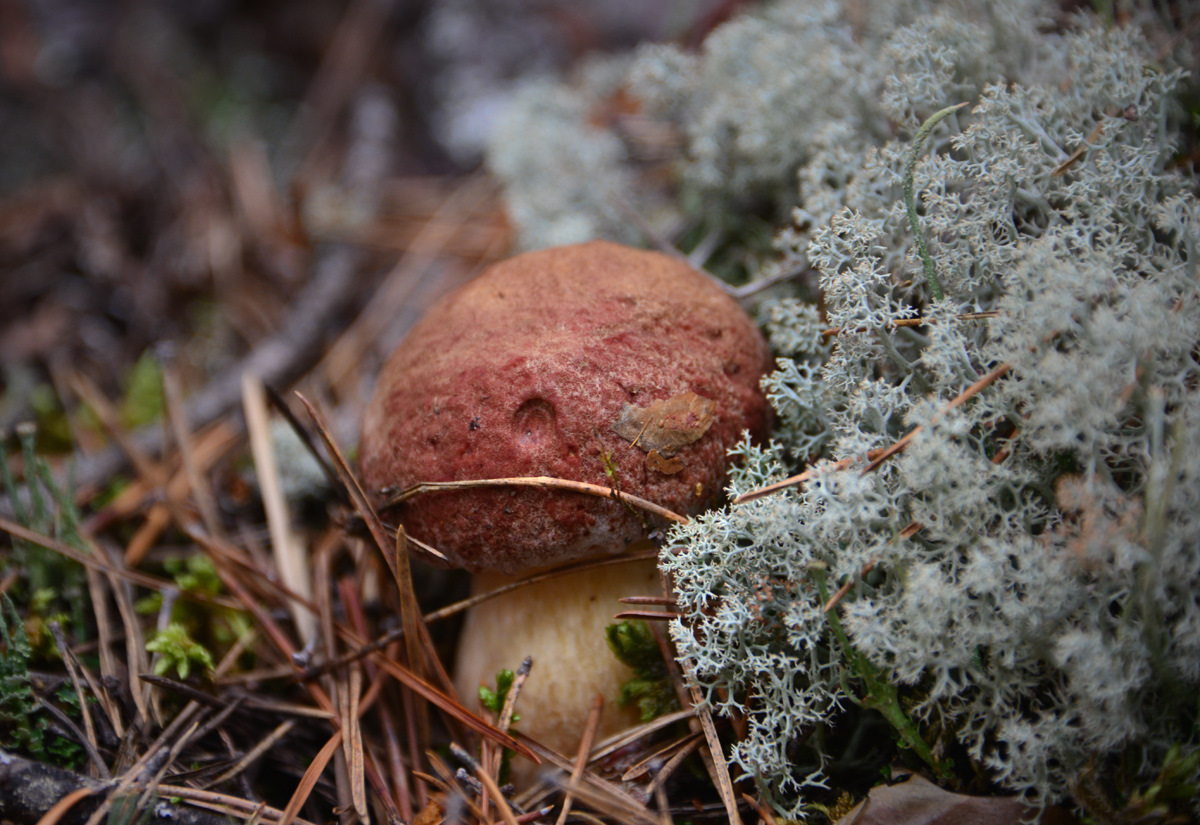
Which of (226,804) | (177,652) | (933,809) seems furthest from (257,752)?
(933,809)

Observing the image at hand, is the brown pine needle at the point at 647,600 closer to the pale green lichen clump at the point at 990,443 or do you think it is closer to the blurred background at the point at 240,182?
the pale green lichen clump at the point at 990,443

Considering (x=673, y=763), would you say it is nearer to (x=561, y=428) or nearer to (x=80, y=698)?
(x=561, y=428)

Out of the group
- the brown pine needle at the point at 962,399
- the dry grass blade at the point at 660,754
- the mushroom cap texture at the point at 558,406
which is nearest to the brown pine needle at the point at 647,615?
the mushroom cap texture at the point at 558,406

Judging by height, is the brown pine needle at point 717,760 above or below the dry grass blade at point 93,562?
below

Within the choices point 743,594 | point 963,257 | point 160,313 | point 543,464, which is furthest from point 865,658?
point 160,313

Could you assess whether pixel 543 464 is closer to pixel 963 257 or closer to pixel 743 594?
pixel 743 594

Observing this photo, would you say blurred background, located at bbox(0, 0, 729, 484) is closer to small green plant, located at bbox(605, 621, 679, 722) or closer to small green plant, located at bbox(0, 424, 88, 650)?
small green plant, located at bbox(0, 424, 88, 650)

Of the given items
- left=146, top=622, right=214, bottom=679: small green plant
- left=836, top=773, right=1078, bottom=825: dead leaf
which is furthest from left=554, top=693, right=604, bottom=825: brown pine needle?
left=146, top=622, right=214, bottom=679: small green plant
